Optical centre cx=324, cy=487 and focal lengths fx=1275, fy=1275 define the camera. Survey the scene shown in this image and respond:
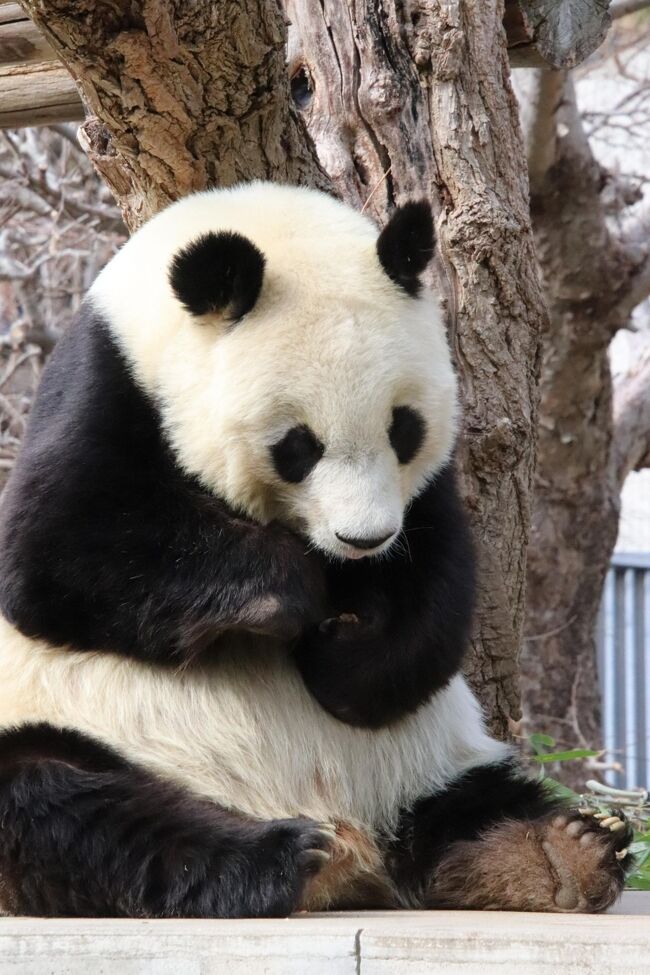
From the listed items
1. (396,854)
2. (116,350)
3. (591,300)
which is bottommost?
(591,300)

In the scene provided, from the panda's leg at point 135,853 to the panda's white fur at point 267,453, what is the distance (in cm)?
28

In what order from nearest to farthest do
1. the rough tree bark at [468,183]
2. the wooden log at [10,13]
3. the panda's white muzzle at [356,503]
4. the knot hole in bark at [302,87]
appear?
the panda's white muzzle at [356,503] < the rough tree bark at [468,183] < the knot hole in bark at [302,87] < the wooden log at [10,13]

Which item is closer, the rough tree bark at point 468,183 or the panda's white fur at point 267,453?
the panda's white fur at point 267,453

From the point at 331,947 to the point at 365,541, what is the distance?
79 cm

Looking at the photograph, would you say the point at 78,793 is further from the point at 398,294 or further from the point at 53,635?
the point at 398,294

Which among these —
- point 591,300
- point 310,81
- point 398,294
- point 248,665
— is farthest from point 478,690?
point 591,300

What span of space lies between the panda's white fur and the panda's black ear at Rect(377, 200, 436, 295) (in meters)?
0.04

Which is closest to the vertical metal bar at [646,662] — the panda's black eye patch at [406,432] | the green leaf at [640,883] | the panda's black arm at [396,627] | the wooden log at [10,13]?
the green leaf at [640,883]

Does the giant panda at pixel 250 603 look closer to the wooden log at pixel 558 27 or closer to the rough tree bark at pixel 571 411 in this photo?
the wooden log at pixel 558 27

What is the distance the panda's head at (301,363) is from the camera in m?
2.57

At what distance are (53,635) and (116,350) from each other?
0.64m

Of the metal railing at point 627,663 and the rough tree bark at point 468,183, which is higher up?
the rough tree bark at point 468,183

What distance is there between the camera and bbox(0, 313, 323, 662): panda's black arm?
8.73 ft

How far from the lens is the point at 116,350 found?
2797 mm
